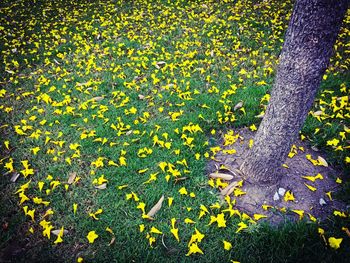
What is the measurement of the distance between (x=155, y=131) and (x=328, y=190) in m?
2.28

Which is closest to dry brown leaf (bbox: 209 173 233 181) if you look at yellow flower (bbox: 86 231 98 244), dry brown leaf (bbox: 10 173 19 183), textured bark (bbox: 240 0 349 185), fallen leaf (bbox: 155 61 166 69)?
textured bark (bbox: 240 0 349 185)

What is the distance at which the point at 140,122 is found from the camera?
3822mm

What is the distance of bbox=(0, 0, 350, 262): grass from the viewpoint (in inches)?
98.1

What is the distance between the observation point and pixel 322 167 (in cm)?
309

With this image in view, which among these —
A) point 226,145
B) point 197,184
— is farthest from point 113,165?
point 226,145

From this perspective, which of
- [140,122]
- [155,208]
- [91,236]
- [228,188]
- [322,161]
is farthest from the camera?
[140,122]

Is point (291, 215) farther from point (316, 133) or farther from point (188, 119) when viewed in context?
point (188, 119)

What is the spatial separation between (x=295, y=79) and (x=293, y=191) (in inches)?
51.1

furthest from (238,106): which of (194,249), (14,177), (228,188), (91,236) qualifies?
(14,177)

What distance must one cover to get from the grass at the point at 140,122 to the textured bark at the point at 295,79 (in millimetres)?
634

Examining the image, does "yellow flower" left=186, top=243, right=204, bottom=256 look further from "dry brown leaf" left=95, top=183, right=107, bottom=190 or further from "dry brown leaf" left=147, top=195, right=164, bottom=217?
"dry brown leaf" left=95, top=183, right=107, bottom=190

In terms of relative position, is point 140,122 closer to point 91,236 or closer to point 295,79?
point 91,236

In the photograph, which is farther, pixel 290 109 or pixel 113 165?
pixel 113 165

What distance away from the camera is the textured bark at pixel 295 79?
202 cm
